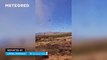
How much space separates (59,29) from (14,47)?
12.2 inches

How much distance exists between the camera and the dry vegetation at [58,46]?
1.46 meters

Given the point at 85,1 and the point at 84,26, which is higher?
the point at 85,1

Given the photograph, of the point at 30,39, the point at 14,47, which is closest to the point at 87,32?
the point at 30,39

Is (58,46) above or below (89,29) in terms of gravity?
below

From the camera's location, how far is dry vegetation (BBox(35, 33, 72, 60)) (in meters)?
1.46

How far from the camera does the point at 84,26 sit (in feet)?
4.81

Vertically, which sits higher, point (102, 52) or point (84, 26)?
point (84, 26)

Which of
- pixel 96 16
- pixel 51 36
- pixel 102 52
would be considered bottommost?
pixel 102 52

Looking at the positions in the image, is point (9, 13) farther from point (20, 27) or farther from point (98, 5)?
point (98, 5)

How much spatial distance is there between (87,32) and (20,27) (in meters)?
0.43

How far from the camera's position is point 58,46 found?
1468mm

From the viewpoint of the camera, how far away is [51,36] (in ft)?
4.81

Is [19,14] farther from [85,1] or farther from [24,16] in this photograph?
[85,1]

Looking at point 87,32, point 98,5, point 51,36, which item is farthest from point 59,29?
point 98,5
